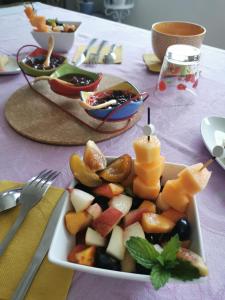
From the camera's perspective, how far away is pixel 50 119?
31.9 inches

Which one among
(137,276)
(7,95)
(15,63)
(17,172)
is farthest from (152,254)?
(15,63)

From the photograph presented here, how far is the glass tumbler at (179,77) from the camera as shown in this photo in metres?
0.93

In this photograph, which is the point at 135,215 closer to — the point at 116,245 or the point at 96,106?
the point at 116,245

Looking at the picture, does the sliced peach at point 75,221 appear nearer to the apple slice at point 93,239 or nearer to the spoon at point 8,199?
the apple slice at point 93,239

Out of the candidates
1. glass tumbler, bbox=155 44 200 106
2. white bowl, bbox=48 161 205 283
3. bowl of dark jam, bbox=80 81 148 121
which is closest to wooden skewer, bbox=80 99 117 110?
bowl of dark jam, bbox=80 81 148 121

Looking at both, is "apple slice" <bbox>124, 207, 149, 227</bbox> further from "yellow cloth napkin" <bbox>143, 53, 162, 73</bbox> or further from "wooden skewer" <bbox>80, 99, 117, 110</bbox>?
"yellow cloth napkin" <bbox>143, 53, 162, 73</bbox>

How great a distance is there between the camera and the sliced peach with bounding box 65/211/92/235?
0.47 meters

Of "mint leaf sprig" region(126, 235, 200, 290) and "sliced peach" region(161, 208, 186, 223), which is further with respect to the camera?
"sliced peach" region(161, 208, 186, 223)

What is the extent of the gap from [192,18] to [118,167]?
7.74 ft

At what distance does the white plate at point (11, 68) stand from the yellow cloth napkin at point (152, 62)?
43 cm

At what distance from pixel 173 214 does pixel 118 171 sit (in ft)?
0.38

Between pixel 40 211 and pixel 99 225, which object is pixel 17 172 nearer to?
pixel 40 211

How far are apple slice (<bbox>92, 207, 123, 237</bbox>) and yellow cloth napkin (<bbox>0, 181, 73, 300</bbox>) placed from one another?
7cm

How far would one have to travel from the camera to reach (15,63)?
1095 mm
